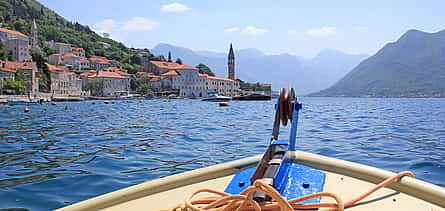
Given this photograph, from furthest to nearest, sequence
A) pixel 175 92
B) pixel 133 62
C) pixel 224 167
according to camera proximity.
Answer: pixel 133 62 < pixel 175 92 < pixel 224 167

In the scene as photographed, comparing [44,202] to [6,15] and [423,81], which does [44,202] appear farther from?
[423,81]

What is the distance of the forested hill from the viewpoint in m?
102

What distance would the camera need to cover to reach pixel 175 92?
91812 millimetres

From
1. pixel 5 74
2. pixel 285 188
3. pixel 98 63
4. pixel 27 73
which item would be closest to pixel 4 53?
pixel 27 73

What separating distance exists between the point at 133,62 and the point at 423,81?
129313 mm

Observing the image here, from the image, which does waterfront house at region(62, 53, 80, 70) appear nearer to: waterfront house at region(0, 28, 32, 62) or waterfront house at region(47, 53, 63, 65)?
waterfront house at region(47, 53, 63, 65)

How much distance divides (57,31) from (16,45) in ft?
104

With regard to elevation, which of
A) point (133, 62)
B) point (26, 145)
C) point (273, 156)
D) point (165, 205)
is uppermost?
point (133, 62)

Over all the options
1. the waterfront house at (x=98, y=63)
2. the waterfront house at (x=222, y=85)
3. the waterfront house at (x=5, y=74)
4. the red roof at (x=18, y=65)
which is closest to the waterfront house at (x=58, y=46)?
the waterfront house at (x=98, y=63)

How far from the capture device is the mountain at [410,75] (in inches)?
6004

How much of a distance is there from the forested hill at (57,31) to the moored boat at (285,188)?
103372 mm

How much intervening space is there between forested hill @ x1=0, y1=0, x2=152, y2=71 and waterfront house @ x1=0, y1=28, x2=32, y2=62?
41.0ft

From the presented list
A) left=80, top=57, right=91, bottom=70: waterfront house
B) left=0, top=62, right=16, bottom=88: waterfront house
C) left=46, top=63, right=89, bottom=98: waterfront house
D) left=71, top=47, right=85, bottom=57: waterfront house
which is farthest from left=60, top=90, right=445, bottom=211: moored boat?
left=71, top=47, right=85, bottom=57: waterfront house

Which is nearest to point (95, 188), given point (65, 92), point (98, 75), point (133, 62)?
point (65, 92)
